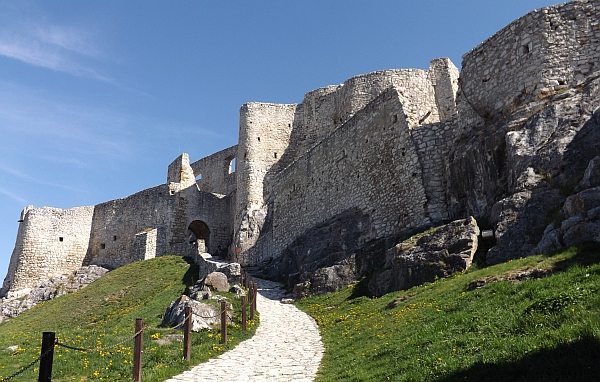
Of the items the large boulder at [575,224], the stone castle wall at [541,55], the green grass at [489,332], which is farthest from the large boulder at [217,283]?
the large boulder at [575,224]

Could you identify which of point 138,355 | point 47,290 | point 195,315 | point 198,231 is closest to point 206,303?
point 195,315

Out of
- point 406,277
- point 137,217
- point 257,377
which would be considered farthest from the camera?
point 137,217

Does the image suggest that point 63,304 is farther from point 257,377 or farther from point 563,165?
point 563,165

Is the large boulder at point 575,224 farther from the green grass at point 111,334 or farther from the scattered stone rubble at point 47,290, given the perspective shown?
the scattered stone rubble at point 47,290

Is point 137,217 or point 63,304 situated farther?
point 137,217

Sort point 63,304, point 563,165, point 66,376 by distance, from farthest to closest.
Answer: point 63,304
point 563,165
point 66,376

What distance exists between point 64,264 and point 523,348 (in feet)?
174

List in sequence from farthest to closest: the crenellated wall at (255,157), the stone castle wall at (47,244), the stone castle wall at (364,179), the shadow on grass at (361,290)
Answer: the stone castle wall at (47,244) < the crenellated wall at (255,157) < the stone castle wall at (364,179) < the shadow on grass at (361,290)

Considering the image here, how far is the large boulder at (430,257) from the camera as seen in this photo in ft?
57.8

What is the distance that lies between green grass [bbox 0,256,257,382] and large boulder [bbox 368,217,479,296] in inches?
220

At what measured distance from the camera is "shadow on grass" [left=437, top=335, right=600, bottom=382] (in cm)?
627

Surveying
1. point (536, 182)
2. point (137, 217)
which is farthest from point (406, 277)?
point (137, 217)

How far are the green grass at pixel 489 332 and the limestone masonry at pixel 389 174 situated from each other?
8.43 ft

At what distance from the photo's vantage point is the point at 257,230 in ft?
134
